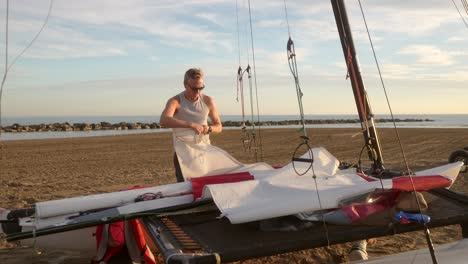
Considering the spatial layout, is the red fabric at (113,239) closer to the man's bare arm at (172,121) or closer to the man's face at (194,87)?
the man's bare arm at (172,121)

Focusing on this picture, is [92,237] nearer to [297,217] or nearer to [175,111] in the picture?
[175,111]

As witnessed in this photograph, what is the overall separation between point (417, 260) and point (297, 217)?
0.95 m

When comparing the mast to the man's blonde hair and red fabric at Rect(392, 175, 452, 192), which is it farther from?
the man's blonde hair

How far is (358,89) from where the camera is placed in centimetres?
519

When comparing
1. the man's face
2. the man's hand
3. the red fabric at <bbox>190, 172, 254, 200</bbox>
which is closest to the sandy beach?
the red fabric at <bbox>190, 172, 254, 200</bbox>

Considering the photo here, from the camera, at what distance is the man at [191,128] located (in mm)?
4746

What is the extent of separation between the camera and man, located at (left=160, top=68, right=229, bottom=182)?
4746mm

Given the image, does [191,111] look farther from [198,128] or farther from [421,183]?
[421,183]

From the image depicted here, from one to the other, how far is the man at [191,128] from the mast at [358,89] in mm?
1580

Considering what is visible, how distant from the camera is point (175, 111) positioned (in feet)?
16.0

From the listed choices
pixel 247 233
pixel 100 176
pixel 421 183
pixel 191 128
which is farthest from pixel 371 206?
pixel 100 176

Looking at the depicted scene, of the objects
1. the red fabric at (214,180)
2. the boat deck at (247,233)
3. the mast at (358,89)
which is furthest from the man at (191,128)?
the mast at (358,89)

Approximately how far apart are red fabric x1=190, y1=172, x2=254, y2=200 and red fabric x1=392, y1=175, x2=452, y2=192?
54.7 inches

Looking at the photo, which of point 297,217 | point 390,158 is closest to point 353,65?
point 297,217
